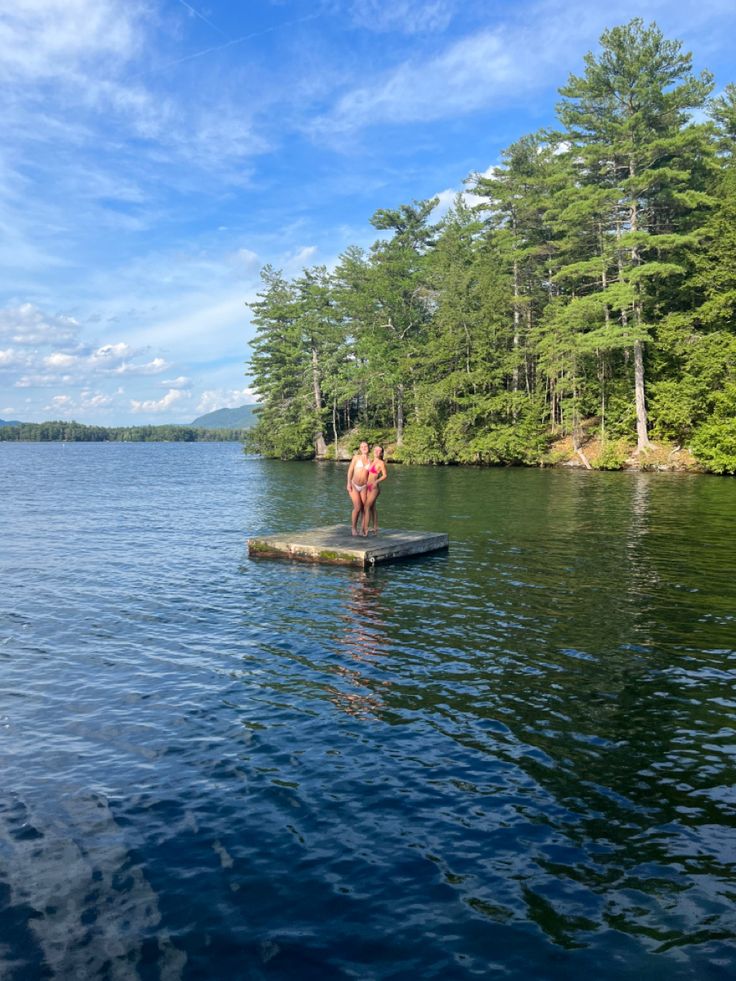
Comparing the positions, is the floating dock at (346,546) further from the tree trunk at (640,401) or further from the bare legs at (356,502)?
the tree trunk at (640,401)

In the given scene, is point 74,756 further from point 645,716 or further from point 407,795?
point 645,716

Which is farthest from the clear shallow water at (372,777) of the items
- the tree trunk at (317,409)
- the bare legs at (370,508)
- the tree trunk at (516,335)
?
the tree trunk at (317,409)

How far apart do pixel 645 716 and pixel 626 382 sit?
45.4 metres

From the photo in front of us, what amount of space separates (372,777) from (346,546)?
36.7ft

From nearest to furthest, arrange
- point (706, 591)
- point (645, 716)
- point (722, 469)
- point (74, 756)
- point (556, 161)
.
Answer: point (74, 756), point (645, 716), point (706, 591), point (722, 469), point (556, 161)

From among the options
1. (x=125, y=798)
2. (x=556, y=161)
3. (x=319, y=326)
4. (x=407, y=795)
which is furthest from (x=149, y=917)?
(x=319, y=326)

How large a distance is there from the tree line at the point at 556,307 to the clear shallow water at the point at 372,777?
34.2 meters

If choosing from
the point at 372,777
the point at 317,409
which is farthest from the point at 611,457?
the point at 372,777

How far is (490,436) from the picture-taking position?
2200 inches

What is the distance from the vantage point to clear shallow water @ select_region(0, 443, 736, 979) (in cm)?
456

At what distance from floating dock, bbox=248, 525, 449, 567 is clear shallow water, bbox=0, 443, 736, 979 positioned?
172 centimetres

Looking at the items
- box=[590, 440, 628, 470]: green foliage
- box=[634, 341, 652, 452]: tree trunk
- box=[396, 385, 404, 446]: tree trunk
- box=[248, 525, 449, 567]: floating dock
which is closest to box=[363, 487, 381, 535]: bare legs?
box=[248, 525, 449, 567]: floating dock

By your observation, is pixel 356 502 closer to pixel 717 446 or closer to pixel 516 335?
pixel 717 446

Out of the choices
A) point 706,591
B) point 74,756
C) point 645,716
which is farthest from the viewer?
point 706,591
